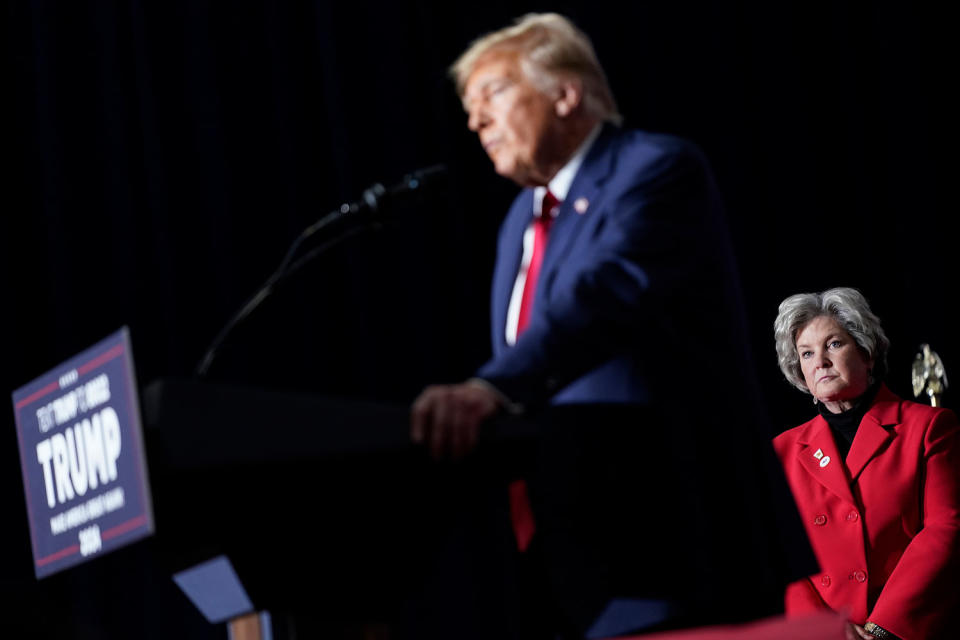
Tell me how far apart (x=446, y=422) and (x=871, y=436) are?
1.69 m

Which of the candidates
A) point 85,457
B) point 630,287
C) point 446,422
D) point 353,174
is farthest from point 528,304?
point 353,174

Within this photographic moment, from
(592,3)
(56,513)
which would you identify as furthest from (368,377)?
(56,513)

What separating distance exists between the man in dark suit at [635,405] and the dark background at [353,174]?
1.88 meters

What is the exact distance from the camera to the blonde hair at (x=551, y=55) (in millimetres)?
1902

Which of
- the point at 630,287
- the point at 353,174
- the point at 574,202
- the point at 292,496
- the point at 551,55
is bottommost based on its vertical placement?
the point at 292,496

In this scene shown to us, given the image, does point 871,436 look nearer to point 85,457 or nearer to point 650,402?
point 650,402

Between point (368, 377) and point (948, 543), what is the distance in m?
1.89

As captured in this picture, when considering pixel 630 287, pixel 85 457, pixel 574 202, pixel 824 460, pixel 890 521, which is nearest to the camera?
pixel 85 457

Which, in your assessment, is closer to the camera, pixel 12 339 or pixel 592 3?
pixel 12 339

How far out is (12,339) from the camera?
3664 millimetres

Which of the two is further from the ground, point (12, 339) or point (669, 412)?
point (12, 339)

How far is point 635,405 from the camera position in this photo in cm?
157

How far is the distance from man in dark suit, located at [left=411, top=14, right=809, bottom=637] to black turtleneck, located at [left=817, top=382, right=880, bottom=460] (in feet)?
4.09

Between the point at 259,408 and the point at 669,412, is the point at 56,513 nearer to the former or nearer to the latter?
the point at 259,408
